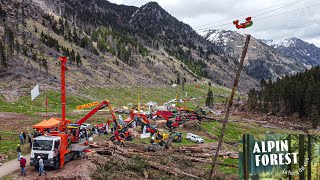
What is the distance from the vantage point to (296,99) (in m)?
103

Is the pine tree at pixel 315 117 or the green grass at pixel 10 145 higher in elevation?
the green grass at pixel 10 145

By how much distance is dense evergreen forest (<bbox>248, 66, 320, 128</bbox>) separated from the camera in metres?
94.7

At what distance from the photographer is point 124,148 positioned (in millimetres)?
38781

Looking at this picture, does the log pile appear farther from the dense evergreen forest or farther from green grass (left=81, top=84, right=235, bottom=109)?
green grass (left=81, top=84, right=235, bottom=109)

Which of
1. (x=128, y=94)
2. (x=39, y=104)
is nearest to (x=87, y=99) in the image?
(x=39, y=104)

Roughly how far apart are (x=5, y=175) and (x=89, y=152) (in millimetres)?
9796

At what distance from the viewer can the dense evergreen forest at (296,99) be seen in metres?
94.7

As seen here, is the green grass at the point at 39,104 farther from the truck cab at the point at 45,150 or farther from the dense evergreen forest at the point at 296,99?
the dense evergreen forest at the point at 296,99

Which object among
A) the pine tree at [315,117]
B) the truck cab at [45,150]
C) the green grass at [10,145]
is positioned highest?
the truck cab at [45,150]

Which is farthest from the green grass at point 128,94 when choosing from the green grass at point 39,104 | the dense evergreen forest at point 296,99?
the dense evergreen forest at point 296,99

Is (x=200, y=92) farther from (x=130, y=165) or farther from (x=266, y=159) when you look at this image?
(x=266, y=159)

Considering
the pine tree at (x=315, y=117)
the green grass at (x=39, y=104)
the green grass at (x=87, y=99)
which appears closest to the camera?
the green grass at (x=39, y=104)

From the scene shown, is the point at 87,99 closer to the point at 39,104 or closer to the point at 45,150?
the point at 39,104

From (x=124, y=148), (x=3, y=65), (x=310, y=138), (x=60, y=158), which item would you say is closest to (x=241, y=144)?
(x=310, y=138)
